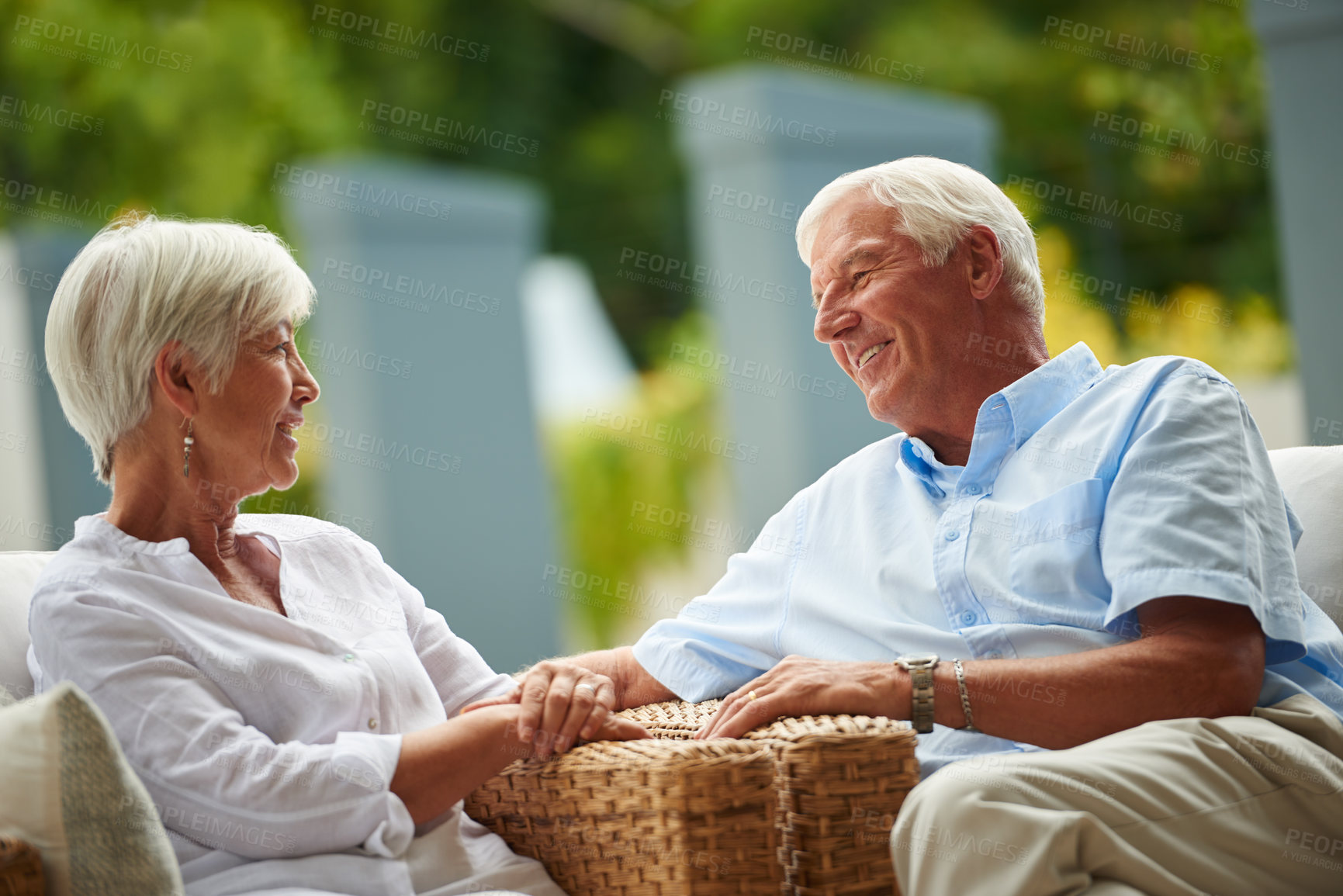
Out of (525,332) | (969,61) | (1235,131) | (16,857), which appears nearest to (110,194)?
(525,332)

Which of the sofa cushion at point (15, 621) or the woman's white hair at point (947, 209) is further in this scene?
the woman's white hair at point (947, 209)

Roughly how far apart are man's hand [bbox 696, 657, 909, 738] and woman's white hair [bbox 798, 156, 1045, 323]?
0.86 meters

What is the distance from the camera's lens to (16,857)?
4.72 ft

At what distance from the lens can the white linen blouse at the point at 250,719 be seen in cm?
171

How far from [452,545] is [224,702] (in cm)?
415

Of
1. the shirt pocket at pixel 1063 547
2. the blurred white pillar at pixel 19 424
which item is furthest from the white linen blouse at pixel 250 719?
the blurred white pillar at pixel 19 424

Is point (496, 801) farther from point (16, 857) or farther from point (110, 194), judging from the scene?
point (110, 194)

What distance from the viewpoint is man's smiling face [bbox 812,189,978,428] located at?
2355 millimetres

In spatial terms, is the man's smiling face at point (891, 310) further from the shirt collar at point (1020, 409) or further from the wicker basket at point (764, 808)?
the wicker basket at point (764, 808)

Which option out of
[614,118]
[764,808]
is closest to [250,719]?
[764,808]

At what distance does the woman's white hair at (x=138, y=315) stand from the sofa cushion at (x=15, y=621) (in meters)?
0.33

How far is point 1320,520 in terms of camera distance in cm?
227

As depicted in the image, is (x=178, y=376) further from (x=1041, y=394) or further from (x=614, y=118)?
(x=614, y=118)

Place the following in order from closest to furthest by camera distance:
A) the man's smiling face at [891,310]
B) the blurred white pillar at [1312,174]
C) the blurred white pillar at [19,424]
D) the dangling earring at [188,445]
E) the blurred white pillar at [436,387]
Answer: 1. the dangling earring at [188,445]
2. the man's smiling face at [891,310]
3. the blurred white pillar at [1312,174]
4. the blurred white pillar at [436,387]
5. the blurred white pillar at [19,424]
